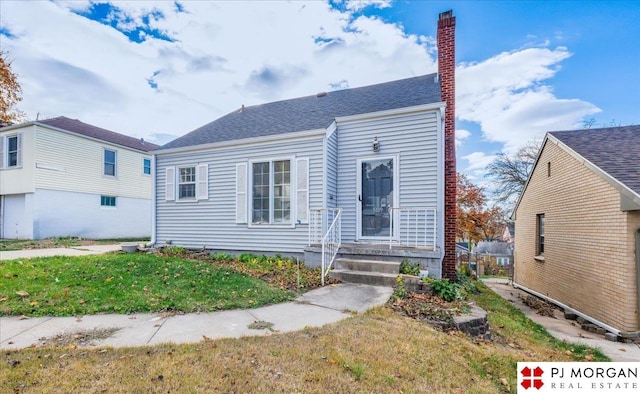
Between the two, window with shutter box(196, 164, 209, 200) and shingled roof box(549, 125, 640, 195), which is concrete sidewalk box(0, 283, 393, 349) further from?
shingled roof box(549, 125, 640, 195)

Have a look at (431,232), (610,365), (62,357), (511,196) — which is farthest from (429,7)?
(511,196)

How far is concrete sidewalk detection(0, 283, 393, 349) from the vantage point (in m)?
3.25

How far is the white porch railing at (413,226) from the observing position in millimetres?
7168

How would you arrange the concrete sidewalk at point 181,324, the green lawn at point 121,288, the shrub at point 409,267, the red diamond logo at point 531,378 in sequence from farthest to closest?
the shrub at point 409,267 → the green lawn at point 121,288 → the concrete sidewalk at point 181,324 → the red diamond logo at point 531,378

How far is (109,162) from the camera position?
1661cm

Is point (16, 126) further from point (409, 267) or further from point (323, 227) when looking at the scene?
point (409, 267)

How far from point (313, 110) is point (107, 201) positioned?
1371cm

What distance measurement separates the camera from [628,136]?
8734 mm

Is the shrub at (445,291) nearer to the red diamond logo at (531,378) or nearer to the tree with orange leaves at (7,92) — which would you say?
the red diamond logo at (531,378)

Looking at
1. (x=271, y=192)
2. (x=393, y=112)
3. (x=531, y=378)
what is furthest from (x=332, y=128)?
(x=531, y=378)

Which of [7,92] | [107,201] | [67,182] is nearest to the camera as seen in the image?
[67,182]

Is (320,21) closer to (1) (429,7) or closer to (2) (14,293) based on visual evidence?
(1) (429,7)

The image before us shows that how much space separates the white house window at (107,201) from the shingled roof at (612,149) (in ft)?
67.7

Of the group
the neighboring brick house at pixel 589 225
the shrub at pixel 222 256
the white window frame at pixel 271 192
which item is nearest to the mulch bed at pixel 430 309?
the white window frame at pixel 271 192
